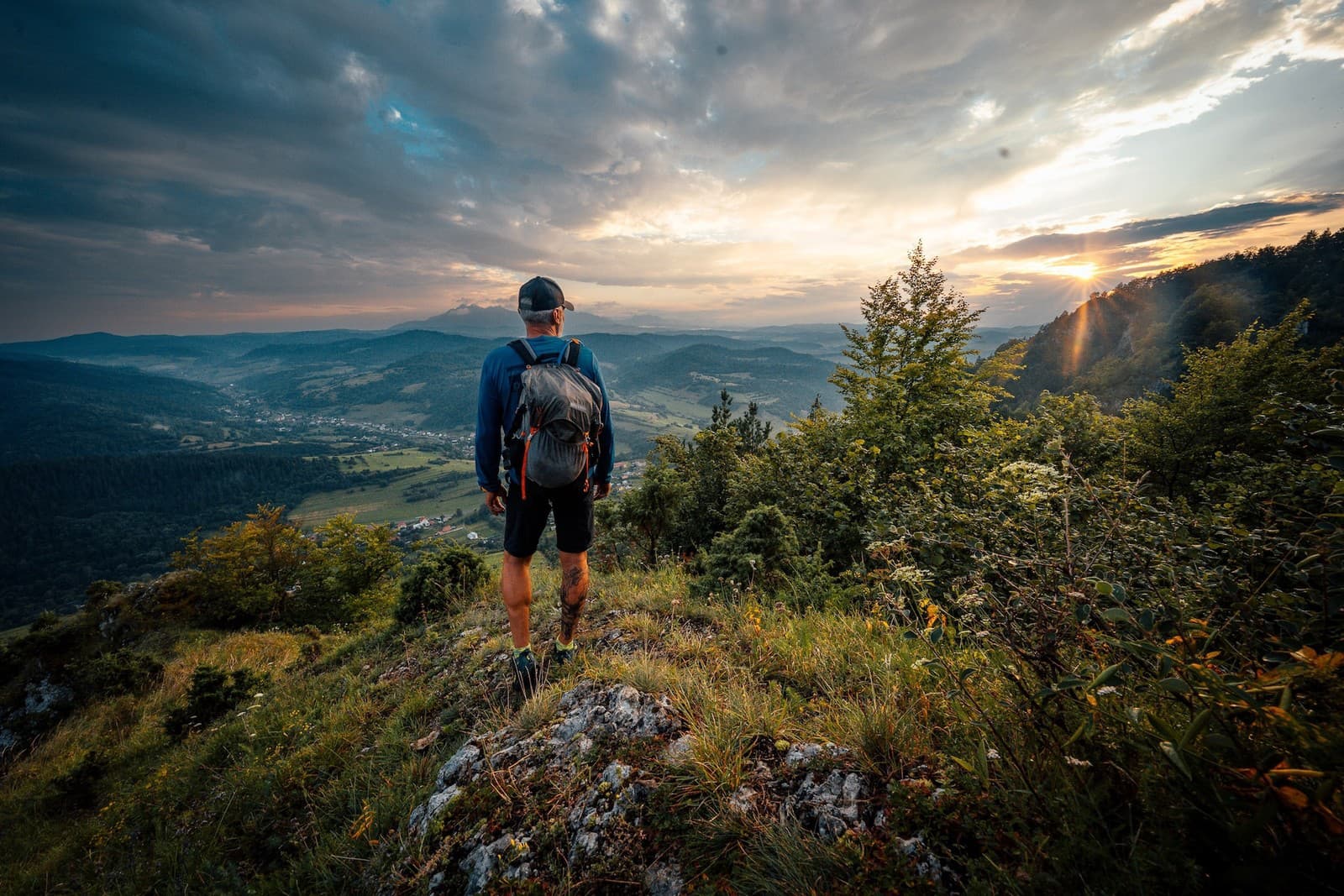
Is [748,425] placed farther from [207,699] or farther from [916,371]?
[207,699]

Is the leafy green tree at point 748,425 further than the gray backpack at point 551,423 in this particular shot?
Yes

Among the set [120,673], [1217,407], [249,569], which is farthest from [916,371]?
[249,569]

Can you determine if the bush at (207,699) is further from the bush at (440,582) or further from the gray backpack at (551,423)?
the gray backpack at (551,423)

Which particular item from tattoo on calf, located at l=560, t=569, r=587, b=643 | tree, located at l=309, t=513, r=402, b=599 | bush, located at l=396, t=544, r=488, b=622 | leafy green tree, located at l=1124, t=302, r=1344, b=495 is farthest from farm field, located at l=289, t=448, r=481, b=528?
leafy green tree, located at l=1124, t=302, r=1344, b=495

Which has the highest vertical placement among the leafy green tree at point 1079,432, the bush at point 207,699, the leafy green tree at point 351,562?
the leafy green tree at point 1079,432

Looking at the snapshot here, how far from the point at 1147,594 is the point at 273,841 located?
559 centimetres

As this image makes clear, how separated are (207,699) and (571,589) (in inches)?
214

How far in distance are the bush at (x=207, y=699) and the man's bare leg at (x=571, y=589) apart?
4898mm

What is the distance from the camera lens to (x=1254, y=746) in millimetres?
1263

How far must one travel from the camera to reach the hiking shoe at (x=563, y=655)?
4.07 meters

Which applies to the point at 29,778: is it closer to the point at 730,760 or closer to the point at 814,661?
the point at 730,760

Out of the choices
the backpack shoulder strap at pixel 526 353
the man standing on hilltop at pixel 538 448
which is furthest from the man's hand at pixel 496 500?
the backpack shoulder strap at pixel 526 353

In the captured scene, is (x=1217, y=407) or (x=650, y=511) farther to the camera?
(x=1217, y=407)

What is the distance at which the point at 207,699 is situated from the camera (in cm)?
562
